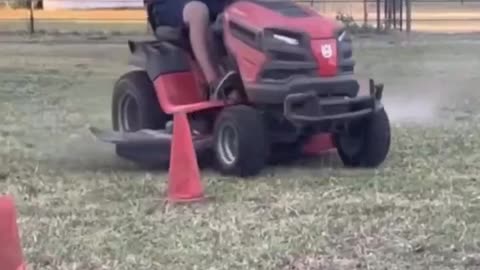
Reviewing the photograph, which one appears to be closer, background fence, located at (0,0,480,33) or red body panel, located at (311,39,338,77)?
red body panel, located at (311,39,338,77)

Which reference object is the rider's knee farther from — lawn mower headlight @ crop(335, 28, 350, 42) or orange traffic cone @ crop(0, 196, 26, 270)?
orange traffic cone @ crop(0, 196, 26, 270)

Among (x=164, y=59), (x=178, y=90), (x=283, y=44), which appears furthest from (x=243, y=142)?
(x=164, y=59)

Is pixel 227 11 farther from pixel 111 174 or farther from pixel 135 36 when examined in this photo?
pixel 135 36

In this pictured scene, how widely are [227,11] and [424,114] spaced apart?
4146 mm

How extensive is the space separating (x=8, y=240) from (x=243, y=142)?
4502 millimetres

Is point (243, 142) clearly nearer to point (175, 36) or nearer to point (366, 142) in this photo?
point (366, 142)

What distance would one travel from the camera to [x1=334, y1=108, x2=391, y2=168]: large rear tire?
9.62m

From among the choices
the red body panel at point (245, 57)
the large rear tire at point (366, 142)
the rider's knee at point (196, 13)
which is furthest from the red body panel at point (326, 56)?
the rider's knee at point (196, 13)

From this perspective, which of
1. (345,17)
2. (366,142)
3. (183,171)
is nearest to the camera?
(183,171)

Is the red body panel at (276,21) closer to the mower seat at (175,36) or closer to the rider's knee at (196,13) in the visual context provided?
the rider's knee at (196,13)

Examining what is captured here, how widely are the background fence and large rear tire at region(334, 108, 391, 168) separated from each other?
52.6 ft

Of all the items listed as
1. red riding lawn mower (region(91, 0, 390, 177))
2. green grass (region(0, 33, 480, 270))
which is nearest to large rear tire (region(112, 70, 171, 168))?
red riding lawn mower (region(91, 0, 390, 177))

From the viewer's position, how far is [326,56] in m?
9.25

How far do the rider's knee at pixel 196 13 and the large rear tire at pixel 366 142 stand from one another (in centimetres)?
127
